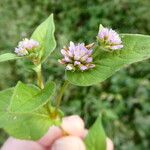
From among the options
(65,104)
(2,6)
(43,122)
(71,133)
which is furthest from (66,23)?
(43,122)

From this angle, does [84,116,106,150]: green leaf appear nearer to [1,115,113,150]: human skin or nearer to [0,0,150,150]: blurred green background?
[1,115,113,150]: human skin

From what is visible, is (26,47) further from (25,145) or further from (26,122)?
(25,145)

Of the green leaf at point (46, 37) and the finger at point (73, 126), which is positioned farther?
the finger at point (73, 126)

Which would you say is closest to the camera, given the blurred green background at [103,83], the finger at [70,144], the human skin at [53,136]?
the finger at [70,144]

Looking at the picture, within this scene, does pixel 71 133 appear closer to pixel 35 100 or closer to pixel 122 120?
pixel 35 100

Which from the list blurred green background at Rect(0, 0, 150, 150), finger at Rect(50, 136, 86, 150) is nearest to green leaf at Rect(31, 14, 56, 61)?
finger at Rect(50, 136, 86, 150)

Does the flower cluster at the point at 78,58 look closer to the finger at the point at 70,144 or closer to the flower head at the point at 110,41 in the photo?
the flower head at the point at 110,41

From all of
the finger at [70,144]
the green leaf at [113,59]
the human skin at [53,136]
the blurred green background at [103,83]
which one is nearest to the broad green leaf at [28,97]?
the green leaf at [113,59]
